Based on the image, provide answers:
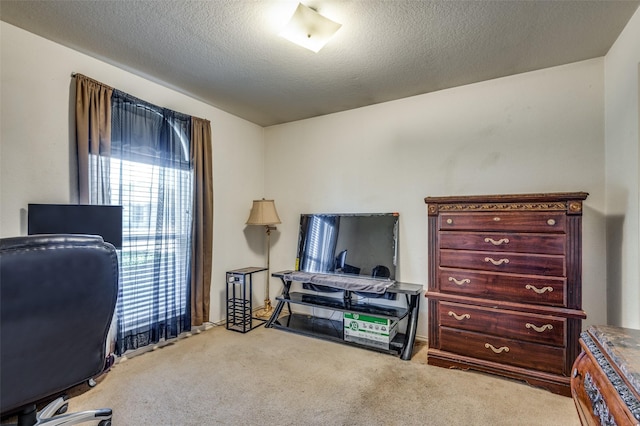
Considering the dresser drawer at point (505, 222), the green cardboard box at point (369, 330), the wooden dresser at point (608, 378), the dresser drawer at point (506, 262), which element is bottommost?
the green cardboard box at point (369, 330)

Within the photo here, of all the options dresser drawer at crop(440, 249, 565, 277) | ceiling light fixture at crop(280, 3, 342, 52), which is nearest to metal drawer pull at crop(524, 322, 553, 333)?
dresser drawer at crop(440, 249, 565, 277)

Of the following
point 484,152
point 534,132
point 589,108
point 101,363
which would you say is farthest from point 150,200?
point 589,108

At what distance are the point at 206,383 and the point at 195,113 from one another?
8.34ft

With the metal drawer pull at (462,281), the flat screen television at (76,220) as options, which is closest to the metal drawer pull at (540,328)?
the metal drawer pull at (462,281)

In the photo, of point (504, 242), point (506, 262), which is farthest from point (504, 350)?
point (504, 242)

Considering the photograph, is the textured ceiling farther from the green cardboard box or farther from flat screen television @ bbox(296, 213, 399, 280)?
the green cardboard box

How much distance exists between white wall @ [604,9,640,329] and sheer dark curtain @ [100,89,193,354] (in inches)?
→ 137

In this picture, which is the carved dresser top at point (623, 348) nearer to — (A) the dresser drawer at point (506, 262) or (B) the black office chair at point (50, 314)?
(A) the dresser drawer at point (506, 262)

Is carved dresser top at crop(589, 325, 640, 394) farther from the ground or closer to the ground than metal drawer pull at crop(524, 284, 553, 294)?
farther from the ground

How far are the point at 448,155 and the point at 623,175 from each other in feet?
4.07

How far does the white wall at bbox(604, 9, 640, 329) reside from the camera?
1.92m

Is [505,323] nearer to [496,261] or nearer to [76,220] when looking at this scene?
[496,261]

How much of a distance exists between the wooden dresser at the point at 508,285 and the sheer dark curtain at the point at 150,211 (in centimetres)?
231

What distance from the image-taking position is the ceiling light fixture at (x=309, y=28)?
1.81 metres
